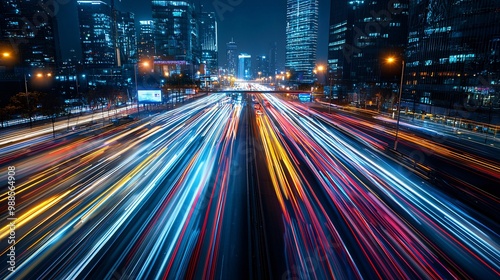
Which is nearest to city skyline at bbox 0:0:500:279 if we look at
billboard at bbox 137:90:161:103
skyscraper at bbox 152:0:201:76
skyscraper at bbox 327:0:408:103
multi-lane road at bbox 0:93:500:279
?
multi-lane road at bbox 0:93:500:279

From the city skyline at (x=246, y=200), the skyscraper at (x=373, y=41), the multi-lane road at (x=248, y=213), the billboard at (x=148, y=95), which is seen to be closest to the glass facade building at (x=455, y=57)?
the city skyline at (x=246, y=200)

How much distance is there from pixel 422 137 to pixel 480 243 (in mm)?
22433

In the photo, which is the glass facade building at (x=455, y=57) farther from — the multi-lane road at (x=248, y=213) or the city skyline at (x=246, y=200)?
the multi-lane road at (x=248, y=213)

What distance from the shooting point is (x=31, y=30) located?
14375cm

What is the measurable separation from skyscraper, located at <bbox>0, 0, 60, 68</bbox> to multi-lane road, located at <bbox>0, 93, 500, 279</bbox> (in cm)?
13585

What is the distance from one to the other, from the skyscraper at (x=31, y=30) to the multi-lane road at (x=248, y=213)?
136m

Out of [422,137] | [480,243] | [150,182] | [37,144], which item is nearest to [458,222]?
[480,243]

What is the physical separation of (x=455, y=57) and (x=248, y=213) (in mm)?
68363

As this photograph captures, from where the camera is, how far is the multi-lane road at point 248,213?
28.2ft

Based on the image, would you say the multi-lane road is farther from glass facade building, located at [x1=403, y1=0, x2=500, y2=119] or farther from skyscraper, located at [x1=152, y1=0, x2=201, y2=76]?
skyscraper, located at [x1=152, y1=0, x2=201, y2=76]

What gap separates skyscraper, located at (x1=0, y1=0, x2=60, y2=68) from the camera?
127 m

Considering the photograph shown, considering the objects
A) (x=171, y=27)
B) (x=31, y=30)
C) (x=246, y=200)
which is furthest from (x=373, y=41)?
(x=31, y=30)

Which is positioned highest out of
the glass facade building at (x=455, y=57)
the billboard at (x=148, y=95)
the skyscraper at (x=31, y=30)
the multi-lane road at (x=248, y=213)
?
the skyscraper at (x=31, y=30)

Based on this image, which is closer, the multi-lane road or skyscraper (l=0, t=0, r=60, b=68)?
the multi-lane road
